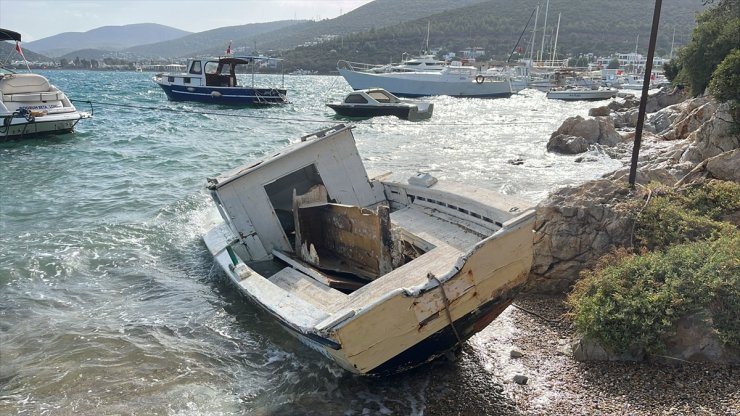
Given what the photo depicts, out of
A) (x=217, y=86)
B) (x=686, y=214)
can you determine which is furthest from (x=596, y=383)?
(x=217, y=86)

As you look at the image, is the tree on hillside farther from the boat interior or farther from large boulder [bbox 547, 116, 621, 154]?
the boat interior

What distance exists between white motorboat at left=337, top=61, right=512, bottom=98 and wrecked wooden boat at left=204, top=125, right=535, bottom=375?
161 feet

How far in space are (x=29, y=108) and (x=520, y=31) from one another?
120 metres

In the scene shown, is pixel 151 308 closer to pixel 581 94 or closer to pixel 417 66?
pixel 581 94

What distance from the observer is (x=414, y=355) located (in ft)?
18.1

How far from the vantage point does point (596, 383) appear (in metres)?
5.49

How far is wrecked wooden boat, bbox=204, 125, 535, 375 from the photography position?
16.9 feet

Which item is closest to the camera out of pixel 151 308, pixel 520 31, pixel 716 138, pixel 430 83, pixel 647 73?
pixel 151 308

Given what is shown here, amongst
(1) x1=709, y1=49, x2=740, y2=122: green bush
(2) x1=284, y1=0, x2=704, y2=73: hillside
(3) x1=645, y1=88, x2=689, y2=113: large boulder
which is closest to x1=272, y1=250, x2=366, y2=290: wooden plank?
(1) x1=709, y1=49, x2=740, y2=122: green bush

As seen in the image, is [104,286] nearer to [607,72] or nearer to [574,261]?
[574,261]

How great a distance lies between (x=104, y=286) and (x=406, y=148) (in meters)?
16.5

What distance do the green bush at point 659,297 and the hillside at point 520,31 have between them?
112 meters

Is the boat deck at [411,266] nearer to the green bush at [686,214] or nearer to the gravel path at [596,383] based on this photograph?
the gravel path at [596,383]

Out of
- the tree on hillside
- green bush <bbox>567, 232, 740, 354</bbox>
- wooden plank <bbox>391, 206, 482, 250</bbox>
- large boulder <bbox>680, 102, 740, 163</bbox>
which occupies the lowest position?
green bush <bbox>567, 232, 740, 354</bbox>
